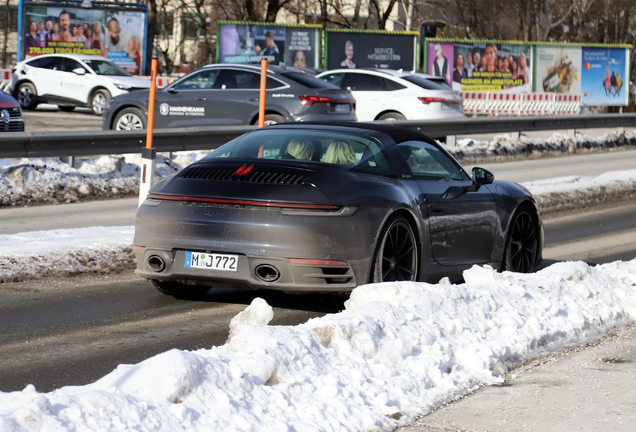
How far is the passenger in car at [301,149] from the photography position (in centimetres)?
704

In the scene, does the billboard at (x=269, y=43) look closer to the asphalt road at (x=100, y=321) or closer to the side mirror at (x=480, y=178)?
the side mirror at (x=480, y=178)

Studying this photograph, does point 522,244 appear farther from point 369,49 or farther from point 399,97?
point 369,49

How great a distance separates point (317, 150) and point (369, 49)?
3018 cm

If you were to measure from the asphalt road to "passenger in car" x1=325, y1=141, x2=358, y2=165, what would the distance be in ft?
3.48

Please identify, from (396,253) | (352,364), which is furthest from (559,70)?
(352,364)

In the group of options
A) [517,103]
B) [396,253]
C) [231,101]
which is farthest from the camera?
[517,103]

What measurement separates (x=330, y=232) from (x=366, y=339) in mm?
1496

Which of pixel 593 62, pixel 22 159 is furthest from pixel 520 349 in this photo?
pixel 593 62

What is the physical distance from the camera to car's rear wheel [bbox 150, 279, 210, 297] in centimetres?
724

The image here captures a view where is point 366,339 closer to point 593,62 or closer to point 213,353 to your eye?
point 213,353

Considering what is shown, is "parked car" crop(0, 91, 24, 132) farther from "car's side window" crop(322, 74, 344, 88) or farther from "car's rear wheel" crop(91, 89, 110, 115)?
"car's rear wheel" crop(91, 89, 110, 115)

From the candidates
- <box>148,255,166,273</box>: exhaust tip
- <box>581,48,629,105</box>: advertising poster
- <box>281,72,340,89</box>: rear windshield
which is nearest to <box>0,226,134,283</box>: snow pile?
<box>148,255,166,273</box>: exhaust tip

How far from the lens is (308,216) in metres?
6.27

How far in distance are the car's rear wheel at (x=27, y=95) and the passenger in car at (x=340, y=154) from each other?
23.3m
